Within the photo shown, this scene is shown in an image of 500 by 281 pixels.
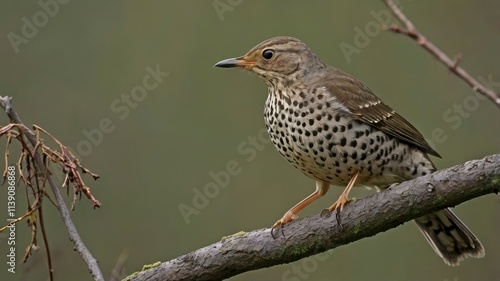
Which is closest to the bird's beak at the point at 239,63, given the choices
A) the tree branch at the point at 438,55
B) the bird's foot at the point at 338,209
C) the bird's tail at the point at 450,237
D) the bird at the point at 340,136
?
the bird at the point at 340,136

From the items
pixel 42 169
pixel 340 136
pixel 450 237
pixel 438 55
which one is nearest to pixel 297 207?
pixel 340 136

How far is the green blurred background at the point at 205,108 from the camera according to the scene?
308 inches

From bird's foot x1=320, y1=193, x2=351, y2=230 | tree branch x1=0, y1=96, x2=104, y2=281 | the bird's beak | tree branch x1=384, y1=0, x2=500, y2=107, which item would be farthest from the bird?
tree branch x1=384, y1=0, x2=500, y2=107

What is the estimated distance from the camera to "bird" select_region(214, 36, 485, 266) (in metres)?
5.34

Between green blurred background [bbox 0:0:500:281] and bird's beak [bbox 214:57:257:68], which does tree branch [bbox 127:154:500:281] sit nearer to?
bird's beak [bbox 214:57:257:68]

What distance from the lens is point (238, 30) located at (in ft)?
29.8

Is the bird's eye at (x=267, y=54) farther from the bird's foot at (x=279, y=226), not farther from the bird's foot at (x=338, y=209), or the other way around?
the bird's foot at (x=338, y=209)

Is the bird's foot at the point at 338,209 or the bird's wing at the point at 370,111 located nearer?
the bird's foot at the point at 338,209

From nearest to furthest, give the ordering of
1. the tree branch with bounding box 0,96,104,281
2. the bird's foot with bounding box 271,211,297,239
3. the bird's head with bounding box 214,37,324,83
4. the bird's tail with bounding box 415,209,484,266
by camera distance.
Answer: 1. the tree branch with bounding box 0,96,104,281
2. the bird's foot with bounding box 271,211,297,239
3. the bird's tail with bounding box 415,209,484,266
4. the bird's head with bounding box 214,37,324,83

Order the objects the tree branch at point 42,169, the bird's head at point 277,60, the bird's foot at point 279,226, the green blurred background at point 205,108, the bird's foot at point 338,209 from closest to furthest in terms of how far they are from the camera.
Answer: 1. the tree branch at point 42,169
2. the bird's foot at point 338,209
3. the bird's foot at point 279,226
4. the bird's head at point 277,60
5. the green blurred background at point 205,108

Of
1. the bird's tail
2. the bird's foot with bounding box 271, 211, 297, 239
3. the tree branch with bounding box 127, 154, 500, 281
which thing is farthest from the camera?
the bird's tail

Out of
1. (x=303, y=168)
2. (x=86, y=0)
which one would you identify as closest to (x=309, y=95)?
(x=303, y=168)

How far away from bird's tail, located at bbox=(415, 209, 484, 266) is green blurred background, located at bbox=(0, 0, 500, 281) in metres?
1.81

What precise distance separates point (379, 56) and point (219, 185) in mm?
2132
